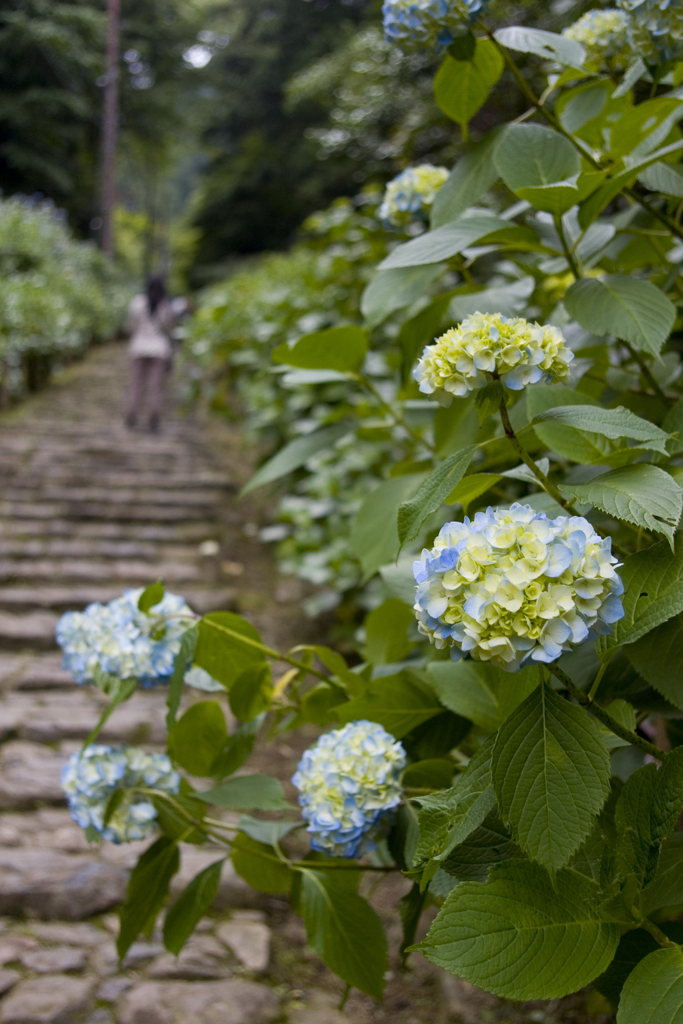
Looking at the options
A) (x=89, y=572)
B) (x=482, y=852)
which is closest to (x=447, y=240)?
(x=482, y=852)

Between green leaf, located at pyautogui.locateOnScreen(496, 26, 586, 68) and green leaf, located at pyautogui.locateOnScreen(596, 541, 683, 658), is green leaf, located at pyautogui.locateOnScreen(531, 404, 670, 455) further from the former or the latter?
green leaf, located at pyautogui.locateOnScreen(496, 26, 586, 68)

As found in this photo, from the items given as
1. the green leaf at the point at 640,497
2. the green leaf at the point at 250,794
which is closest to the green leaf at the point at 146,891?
the green leaf at the point at 250,794

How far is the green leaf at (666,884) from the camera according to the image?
69cm

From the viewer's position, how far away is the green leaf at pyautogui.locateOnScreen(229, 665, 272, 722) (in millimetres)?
1059

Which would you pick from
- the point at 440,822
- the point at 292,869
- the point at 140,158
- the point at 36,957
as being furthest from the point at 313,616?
the point at 140,158

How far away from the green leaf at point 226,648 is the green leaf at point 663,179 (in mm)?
825

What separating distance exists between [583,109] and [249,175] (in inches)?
839

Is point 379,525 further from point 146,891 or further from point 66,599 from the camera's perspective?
point 66,599

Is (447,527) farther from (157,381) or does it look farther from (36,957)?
(157,381)

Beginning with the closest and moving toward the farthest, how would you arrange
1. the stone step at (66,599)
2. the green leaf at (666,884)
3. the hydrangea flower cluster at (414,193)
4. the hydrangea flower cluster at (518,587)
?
the hydrangea flower cluster at (518,587) → the green leaf at (666,884) → the hydrangea flower cluster at (414,193) → the stone step at (66,599)

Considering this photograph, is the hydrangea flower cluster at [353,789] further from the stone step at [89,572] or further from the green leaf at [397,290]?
the stone step at [89,572]

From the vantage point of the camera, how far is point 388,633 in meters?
1.23

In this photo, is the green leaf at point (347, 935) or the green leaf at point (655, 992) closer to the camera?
the green leaf at point (655, 992)

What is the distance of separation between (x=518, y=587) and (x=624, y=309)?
53 cm
